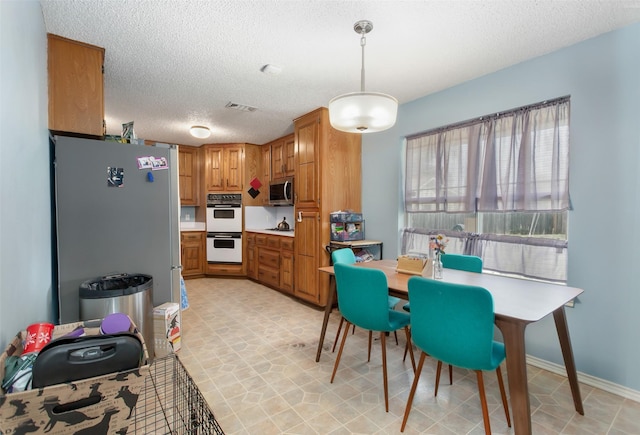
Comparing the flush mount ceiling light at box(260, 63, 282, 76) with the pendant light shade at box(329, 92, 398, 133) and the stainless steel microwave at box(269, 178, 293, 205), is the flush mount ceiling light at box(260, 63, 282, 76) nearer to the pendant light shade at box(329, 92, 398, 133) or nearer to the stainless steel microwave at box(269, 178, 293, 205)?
the pendant light shade at box(329, 92, 398, 133)

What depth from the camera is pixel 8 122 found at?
118 centimetres

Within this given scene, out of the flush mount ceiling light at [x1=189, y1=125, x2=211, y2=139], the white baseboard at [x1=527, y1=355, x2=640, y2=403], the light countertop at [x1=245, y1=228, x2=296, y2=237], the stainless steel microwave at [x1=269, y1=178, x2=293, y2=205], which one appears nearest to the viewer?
the white baseboard at [x1=527, y1=355, x2=640, y2=403]

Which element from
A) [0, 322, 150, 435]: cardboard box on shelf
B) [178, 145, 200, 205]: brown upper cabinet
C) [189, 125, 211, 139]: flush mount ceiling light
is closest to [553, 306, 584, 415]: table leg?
[0, 322, 150, 435]: cardboard box on shelf

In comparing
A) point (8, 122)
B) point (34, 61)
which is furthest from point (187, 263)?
point (8, 122)

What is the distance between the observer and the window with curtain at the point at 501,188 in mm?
2408

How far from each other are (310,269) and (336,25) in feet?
8.93

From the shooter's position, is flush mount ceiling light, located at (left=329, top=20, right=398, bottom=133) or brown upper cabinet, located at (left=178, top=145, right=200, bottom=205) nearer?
flush mount ceiling light, located at (left=329, top=20, right=398, bottom=133)

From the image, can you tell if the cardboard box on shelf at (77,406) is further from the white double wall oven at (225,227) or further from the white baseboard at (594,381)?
the white double wall oven at (225,227)

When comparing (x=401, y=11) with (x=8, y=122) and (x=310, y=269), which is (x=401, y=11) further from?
(x=310, y=269)

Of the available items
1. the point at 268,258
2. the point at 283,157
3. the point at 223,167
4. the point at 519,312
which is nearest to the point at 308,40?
the point at 519,312

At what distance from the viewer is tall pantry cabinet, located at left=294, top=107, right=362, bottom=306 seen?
3702 millimetres

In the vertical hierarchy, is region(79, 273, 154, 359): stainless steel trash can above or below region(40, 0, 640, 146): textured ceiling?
below

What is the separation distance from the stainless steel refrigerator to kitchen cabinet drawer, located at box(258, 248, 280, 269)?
2.15m

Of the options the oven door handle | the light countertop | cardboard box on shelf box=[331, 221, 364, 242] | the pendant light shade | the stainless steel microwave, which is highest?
the pendant light shade
